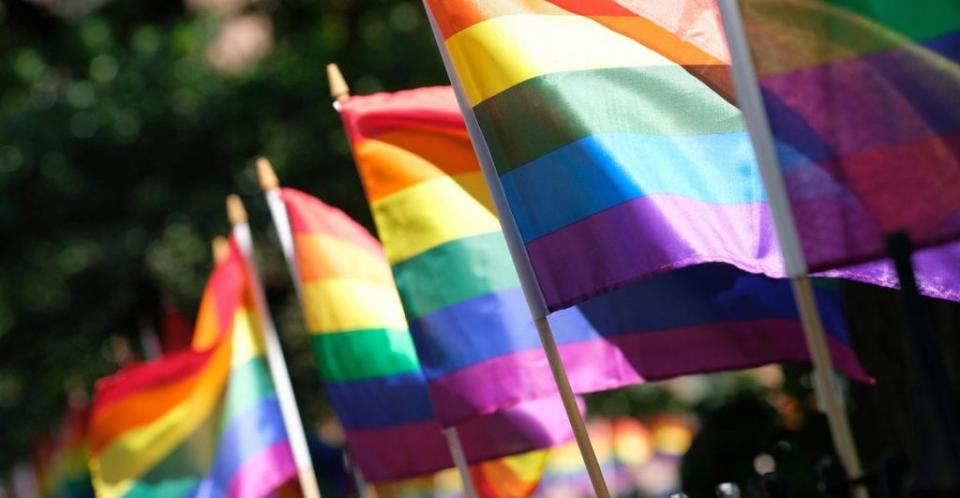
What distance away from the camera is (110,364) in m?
20.0

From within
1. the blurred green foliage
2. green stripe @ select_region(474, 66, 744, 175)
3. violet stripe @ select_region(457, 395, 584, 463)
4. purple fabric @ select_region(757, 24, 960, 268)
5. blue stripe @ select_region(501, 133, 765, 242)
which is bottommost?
violet stripe @ select_region(457, 395, 584, 463)

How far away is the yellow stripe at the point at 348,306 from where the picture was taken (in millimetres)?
10406

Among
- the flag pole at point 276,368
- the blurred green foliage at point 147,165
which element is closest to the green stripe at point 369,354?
the flag pole at point 276,368

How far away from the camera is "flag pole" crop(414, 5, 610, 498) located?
6.82 metres

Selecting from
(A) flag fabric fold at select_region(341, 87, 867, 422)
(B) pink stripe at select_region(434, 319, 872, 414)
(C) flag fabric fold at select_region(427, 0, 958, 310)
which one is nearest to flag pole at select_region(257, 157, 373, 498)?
(A) flag fabric fold at select_region(341, 87, 867, 422)

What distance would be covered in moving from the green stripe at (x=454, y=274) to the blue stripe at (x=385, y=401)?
1.29 metres

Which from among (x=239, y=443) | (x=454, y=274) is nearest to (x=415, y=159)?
(x=454, y=274)

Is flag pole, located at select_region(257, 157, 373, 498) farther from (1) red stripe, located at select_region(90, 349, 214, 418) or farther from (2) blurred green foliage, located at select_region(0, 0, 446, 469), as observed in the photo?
(2) blurred green foliage, located at select_region(0, 0, 446, 469)

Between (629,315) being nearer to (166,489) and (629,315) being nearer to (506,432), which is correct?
(506,432)

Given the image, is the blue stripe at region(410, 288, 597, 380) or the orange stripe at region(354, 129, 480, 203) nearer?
the blue stripe at region(410, 288, 597, 380)

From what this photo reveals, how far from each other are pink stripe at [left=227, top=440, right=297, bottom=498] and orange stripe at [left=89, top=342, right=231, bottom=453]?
56 centimetres

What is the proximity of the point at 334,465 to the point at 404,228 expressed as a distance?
6.56 m

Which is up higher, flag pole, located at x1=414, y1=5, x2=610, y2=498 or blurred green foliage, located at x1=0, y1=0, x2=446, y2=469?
blurred green foliage, located at x1=0, y1=0, x2=446, y2=469

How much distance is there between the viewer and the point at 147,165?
19.7 m
